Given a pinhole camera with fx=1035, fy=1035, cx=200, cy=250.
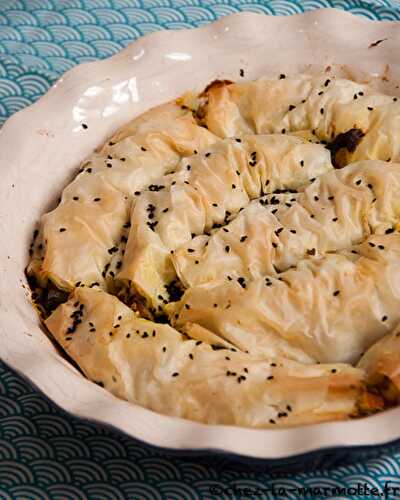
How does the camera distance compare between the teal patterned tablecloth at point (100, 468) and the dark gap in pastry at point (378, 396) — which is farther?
the teal patterned tablecloth at point (100, 468)

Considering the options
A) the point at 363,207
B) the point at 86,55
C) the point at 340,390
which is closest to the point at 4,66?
the point at 86,55

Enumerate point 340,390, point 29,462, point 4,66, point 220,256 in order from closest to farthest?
point 340,390, point 29,462, point 220,256, point 4,66

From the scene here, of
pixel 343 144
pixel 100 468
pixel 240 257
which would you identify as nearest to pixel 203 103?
pixel 343 144

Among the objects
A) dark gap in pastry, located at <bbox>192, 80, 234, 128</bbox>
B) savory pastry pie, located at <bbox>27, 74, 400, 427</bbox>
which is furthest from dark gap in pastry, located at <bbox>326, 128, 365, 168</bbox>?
dark gap in pastry, located at <bbox>192, 80, 234, 128</bbox>

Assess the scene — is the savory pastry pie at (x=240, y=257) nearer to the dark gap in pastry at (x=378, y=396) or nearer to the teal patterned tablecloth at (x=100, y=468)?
the dark gap in pastry at (x=378, y=396)

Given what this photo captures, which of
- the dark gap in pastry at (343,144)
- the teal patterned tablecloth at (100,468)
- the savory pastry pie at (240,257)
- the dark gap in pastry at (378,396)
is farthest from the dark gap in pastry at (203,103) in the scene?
the dark gap in pastry at (378,396)

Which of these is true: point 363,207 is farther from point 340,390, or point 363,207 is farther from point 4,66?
point 4,66

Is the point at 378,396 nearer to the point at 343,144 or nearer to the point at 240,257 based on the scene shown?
the point at 240,257

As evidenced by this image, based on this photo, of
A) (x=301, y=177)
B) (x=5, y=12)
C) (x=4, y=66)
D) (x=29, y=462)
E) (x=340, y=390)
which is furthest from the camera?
(x=5, y=12)
